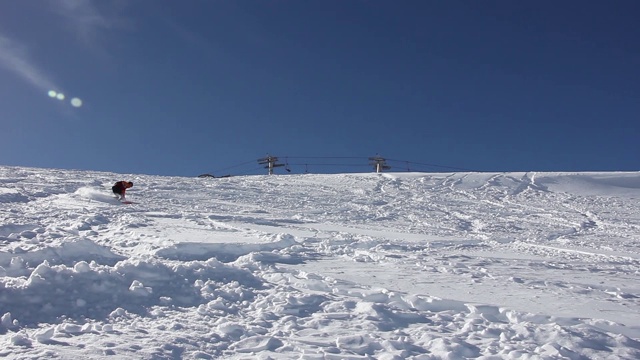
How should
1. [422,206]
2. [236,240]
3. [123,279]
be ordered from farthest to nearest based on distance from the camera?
[422,206] → [236,240] → [123,279]

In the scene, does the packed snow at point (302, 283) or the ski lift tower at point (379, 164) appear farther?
the ski lift tower at point (379, 164)

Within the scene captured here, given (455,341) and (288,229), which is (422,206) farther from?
(455,341)

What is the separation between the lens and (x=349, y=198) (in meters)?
18.5

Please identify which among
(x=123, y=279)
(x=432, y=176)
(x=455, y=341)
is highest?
(x=432, y=176)

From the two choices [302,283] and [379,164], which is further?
[379,164]

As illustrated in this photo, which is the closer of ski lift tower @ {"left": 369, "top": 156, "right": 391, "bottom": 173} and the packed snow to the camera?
the packed snow

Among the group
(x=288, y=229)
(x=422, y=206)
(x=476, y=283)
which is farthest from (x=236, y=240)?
(x=422, y=206)

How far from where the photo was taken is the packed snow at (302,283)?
468cm

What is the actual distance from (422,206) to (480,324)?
39.4 ft

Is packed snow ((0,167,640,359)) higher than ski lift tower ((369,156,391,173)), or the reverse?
ski lift tower ((369,156,391,173))

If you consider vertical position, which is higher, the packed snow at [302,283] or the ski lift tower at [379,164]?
the ski lift tower at [379,164]

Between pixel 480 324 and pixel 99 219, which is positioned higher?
pixel 99 219

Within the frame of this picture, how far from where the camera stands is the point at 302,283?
668 cm

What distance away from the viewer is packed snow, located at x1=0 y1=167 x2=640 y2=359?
15.3ft
